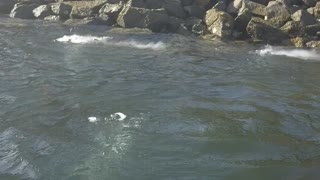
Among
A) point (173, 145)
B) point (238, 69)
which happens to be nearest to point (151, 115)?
point (173, 145)

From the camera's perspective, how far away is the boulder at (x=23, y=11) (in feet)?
87.9

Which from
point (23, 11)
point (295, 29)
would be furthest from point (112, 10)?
point (295, 29)

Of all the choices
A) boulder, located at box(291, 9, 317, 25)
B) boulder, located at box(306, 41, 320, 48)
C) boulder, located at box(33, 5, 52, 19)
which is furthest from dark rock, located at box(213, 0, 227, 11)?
boulder, located at box(33, 5, 52, 19)

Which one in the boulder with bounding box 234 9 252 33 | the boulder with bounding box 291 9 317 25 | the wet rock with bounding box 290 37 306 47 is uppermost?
the boulder with bounding box 291 9 317 25

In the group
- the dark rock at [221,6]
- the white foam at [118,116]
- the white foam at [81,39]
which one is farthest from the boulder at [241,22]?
the white foam at [118,116]

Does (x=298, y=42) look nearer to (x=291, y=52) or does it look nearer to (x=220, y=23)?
(x=291, y=52)

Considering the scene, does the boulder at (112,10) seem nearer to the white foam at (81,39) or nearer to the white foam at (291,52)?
the white foam at (81,39)

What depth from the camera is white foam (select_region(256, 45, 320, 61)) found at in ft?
60.1

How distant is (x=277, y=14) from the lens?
22.2 metres

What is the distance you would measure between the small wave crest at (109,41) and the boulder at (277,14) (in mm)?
5440

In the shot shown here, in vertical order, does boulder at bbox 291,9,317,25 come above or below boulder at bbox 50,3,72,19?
above

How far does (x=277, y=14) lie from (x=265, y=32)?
172cm

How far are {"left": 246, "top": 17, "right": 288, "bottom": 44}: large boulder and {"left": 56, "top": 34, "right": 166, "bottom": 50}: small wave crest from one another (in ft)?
13.3

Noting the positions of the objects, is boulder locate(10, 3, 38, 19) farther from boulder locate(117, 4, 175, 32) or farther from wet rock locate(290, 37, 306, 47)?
wet rock locate(290, 37, 306, 47)
